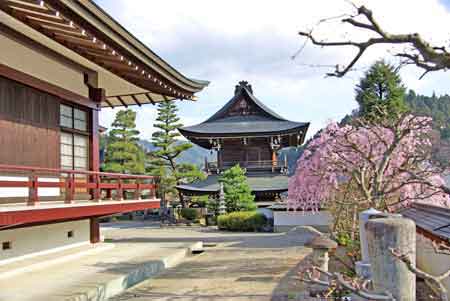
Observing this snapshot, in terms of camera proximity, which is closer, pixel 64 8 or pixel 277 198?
pixel 64 8

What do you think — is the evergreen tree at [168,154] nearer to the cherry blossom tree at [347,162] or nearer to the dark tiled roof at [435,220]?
the cherry blossom tree at [347,162]

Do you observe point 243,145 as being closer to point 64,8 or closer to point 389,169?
point 389,169

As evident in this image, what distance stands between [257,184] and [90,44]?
1788cm

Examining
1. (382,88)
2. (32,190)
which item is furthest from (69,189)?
(382,88)

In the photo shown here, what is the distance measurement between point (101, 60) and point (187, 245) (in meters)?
6.12

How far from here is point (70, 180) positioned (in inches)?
340

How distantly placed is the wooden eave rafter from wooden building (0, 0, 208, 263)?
2 cm

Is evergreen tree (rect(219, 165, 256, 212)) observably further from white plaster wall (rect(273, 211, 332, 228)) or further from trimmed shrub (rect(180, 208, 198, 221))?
trimmed shrub (rect(180, 208, 198, 221))

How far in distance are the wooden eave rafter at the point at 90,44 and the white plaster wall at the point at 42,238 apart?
3691 mm

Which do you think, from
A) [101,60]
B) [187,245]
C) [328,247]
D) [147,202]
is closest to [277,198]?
[187,245]

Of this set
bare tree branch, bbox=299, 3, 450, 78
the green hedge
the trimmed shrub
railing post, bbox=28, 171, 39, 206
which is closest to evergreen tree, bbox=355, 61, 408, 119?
the green hedge

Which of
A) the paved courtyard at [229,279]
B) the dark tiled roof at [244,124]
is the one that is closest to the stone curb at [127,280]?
the paved courtyard at [229,279]

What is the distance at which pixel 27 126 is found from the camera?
898 centimetres

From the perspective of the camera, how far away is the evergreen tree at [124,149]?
31539 mm
